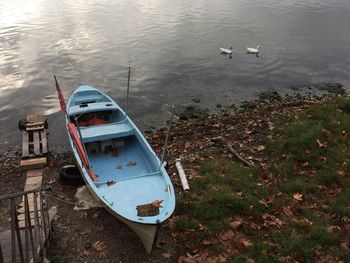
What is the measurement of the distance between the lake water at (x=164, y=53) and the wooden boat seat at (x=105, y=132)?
5.85m

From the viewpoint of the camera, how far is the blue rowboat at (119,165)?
10.5 meters

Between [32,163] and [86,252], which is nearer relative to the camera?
[86,252]

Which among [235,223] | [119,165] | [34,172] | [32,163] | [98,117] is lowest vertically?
[34,172]

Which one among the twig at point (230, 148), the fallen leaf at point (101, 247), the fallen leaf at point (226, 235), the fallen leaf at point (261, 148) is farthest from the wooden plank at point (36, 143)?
the fallen leaf at point (226, 235)

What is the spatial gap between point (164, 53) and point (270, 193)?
909 inches

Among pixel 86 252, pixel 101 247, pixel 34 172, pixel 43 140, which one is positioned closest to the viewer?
pixel 86 252

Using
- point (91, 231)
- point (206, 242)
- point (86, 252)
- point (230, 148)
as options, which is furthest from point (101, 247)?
point (230, 148)

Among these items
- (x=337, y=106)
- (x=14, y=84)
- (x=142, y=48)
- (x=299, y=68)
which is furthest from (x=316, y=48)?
(x=14, y=84)

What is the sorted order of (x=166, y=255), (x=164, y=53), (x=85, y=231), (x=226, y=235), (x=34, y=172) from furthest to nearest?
(x=164, y=53) → (x=34, y=172) → (x=85, y=231) → (x=226, y=235) → (x=166, y=255)

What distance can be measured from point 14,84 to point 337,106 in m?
21.7

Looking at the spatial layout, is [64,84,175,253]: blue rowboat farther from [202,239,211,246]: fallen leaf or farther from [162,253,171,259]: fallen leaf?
[202,239,211,246]: fallen leaf

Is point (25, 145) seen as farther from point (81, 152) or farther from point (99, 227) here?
point (99, 227)

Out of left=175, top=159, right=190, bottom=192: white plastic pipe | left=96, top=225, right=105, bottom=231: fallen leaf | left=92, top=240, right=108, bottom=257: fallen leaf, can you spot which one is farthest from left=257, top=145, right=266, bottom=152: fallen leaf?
left=92, top=240, right=108, bottom=257: fallen leaf

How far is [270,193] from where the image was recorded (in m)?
12.3
